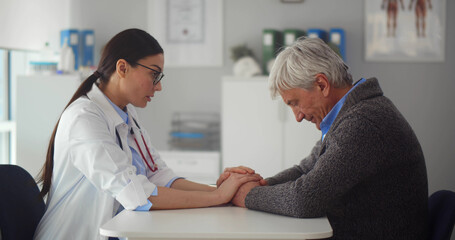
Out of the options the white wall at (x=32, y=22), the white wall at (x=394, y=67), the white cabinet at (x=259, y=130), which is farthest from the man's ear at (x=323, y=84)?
the white wall at (x=394, y=67)

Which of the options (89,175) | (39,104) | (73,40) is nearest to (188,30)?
(73,40)

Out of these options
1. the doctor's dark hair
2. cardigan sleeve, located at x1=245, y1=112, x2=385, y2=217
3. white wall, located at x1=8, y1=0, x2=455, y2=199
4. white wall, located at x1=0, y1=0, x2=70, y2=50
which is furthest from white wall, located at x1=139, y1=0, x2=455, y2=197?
cardigan sleeve, located at x1=245, y1=112, x2=385, y2=217

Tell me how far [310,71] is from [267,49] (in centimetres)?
311

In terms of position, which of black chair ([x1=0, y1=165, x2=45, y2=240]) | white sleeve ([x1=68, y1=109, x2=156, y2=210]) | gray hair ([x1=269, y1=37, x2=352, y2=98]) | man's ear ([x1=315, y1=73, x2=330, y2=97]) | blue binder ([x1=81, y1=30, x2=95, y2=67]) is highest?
blue binder ([x1=81, y1=30, x2=95, y2=67])

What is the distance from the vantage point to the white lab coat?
190cm

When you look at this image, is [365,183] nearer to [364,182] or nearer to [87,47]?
[364,182]

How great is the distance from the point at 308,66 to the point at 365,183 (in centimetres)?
46

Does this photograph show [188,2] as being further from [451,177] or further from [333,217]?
[333,217]

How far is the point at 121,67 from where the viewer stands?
221 cm

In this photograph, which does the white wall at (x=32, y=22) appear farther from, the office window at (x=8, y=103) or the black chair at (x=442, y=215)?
the black chair at (x=442, y=215)

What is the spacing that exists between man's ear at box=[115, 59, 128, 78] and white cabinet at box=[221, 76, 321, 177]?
106 inches

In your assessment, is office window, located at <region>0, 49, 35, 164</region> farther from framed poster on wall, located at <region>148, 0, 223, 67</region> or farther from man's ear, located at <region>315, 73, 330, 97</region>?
man's ear, located at <region>315, 73, 330, 97</region>

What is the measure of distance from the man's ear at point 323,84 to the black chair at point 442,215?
540 millimetres

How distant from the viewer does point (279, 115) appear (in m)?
4.86
